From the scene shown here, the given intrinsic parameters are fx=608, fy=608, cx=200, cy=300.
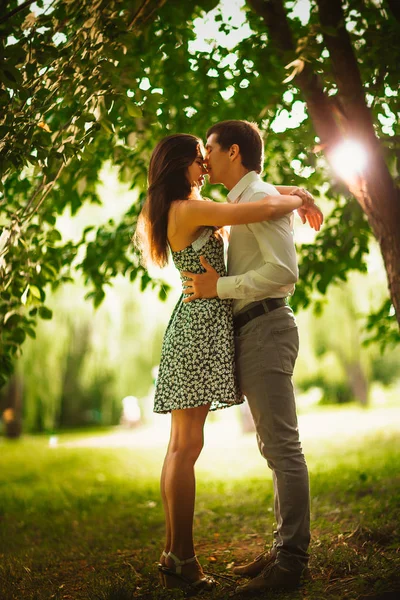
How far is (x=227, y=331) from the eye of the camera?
9.92 ft

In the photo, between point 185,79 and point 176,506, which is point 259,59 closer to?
point 185,79

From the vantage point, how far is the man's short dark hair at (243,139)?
3.18 meters

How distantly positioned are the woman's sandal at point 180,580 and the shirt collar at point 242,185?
1.81 meters

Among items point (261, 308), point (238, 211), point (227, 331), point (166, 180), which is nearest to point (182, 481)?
point (227, 331)

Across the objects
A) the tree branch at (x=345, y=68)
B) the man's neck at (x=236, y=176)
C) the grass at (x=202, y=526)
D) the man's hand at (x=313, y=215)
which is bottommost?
the grass at (x=202, y=526)

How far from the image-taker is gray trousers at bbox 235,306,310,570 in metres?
2.83

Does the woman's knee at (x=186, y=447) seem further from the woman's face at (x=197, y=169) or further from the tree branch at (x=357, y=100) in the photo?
the tree branch at (x=357, y=100)

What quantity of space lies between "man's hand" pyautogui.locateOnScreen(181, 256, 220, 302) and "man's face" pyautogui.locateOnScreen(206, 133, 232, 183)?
489 mm

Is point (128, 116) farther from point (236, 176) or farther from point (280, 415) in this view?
point (280, 415)

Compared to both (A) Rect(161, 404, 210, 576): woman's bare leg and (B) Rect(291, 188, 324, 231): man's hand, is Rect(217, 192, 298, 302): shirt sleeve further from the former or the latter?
(A) Rect(161, 404, 210, 576): woman's bare leg

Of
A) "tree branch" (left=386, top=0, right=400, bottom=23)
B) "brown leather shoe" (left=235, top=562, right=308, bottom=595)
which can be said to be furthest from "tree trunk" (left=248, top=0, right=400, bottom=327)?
"brown leather shoe" (left=235, top=562, right=308, bottom=595)

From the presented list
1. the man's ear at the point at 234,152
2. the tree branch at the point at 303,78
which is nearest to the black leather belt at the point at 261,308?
the man's ear at the point at 234,152

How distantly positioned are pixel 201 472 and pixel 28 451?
6212 mm

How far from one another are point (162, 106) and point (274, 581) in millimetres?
3516
